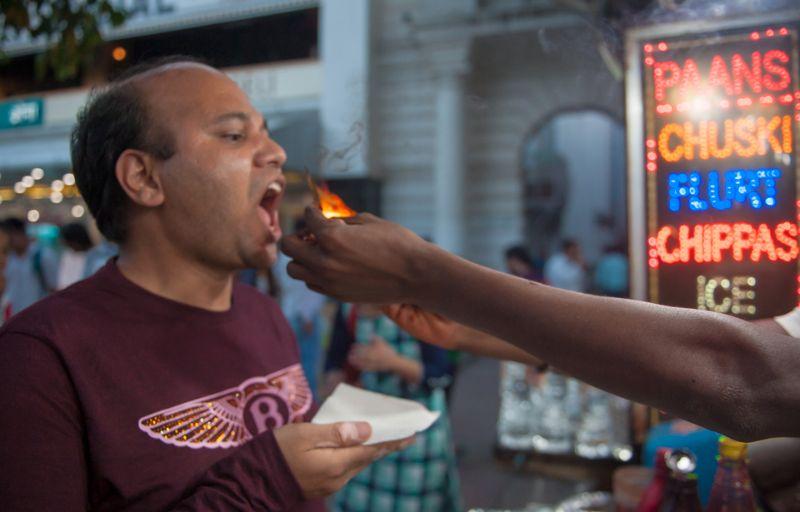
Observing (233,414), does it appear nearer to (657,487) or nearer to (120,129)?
(120,129)

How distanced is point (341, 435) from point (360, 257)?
1.28 ft

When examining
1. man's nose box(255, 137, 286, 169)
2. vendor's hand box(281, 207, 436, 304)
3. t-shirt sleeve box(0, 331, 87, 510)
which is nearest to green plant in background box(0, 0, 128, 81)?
man's nose box(255, 137, 286, 169)

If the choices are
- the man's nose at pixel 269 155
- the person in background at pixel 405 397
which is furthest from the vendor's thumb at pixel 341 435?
the person in background at pixel 405 397

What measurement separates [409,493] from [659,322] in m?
2.37

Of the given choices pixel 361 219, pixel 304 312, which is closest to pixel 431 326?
pixel 361 219

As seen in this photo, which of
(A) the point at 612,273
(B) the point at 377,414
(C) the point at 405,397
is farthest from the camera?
(A) the point at 612,273

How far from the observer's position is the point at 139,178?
1.50 metres

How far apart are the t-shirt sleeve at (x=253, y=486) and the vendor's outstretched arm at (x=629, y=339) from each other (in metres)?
0.44

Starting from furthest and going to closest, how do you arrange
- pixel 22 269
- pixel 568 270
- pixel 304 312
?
1. pixel 568 270
2. pixel 22 269
3. pixel 304 312

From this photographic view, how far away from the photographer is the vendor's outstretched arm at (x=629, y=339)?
86cm

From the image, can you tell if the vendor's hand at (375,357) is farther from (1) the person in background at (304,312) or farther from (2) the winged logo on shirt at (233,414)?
(1) the person in background at (304,312)

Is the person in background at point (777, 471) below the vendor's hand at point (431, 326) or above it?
below

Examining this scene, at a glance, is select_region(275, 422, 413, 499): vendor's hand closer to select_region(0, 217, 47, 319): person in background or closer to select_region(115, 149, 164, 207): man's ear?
select_region(115, 149, 164, 207): man's ear

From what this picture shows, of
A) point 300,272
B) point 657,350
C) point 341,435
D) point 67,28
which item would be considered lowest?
point 341,435
